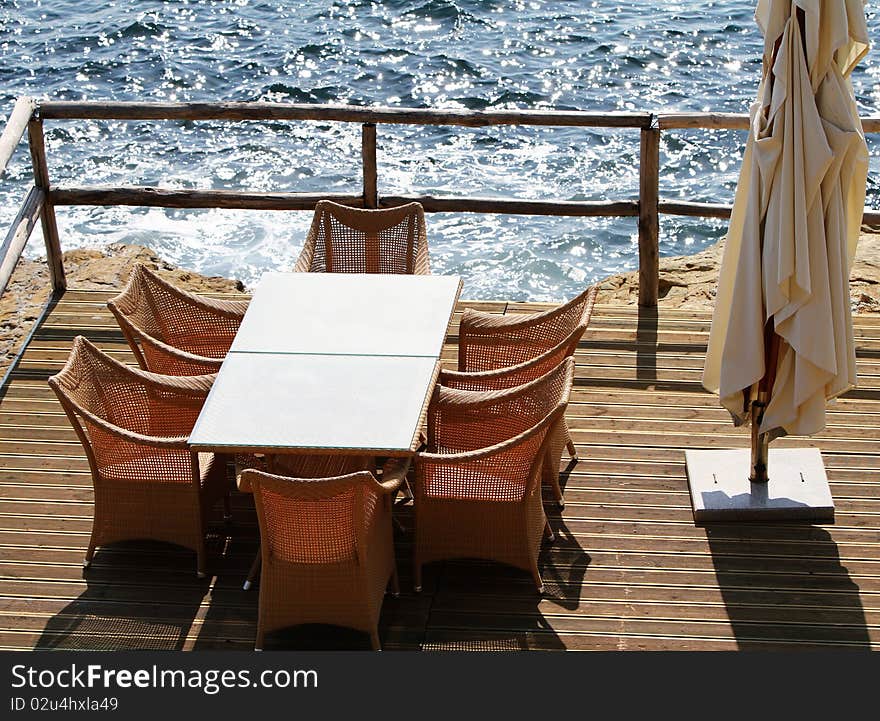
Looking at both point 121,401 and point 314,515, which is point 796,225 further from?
point 121,401

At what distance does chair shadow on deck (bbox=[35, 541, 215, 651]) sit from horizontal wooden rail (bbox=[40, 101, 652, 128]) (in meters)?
2.78

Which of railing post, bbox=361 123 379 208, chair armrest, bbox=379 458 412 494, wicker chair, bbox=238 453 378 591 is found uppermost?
railing post, bbox=361 123 379 208

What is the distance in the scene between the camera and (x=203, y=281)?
358 inches

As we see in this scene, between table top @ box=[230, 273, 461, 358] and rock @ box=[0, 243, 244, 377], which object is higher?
table top @ box=[230, 273, 461, 358]

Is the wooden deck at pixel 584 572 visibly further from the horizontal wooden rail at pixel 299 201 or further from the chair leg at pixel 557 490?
the horizontal wooden rail at pixel 299 201

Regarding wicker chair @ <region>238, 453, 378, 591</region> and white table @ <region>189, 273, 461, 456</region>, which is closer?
white table @ <region>189, 273, 461, 456</region>

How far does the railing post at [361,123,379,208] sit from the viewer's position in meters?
7.20

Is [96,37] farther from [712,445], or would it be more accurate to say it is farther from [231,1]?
[712,445]

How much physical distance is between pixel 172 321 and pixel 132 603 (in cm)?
152

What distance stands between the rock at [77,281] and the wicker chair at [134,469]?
7.51ft

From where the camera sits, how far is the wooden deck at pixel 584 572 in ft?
16.1

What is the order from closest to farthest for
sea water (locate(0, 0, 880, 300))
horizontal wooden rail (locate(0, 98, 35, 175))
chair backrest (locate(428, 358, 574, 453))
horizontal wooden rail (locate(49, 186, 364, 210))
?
1. chair backrest (locate(428, 358, 574, 453))
2. horizontal wooden rail (locate(0, 98, 35, 175))
3. horizontal wooden rail (locate(49, 186, 364, 210))
4. sea water (locate(0, 0, 880, 300))

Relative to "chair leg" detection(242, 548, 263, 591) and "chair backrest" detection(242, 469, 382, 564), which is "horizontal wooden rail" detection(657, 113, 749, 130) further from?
"chair leg" detection(242, 548, 263, 591)

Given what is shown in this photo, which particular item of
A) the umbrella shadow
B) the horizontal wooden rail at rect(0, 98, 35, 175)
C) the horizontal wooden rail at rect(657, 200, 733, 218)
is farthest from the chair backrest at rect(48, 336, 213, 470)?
the horizontal wooden rail at rect(657, 200, 733, 218)
